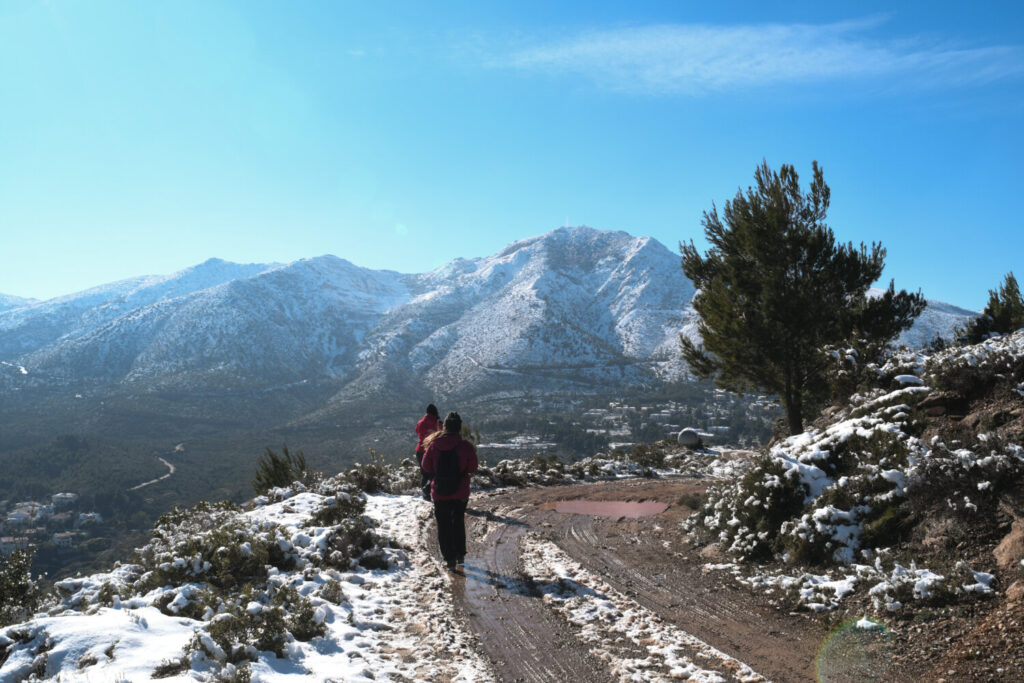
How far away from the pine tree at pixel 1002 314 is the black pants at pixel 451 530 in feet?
51.9

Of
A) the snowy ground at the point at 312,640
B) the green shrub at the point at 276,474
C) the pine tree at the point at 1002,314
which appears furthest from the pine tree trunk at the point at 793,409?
the green shrub at the point at 276,474

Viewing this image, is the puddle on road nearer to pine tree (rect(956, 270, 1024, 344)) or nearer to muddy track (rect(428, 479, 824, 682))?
muddy track (rect(428, 479, 824, 682))

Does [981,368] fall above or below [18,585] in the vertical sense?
above

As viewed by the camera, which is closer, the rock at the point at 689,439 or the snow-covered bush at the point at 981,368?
the snow-covered bush at the point at 981,368

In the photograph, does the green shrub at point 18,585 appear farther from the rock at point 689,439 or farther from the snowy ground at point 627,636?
the rock at point 689,439

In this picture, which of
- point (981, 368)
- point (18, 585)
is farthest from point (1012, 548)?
point (18, 585)

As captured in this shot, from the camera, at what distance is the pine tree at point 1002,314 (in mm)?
17094

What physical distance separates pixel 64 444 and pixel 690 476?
129 m

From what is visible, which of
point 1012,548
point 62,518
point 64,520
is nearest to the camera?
point 1012,548

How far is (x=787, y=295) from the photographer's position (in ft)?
50.4

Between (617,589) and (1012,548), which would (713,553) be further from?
(1012,548)

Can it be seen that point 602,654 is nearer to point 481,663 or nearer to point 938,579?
point 481,663

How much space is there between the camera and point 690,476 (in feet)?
60.4

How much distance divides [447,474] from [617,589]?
8.89 ft
